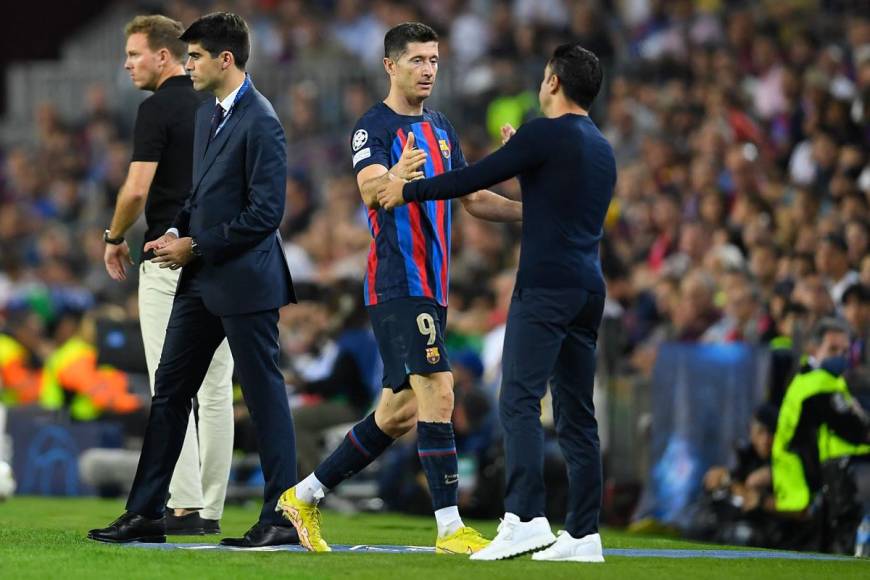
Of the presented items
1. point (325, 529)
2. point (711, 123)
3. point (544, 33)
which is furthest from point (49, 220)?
point (325, 529)

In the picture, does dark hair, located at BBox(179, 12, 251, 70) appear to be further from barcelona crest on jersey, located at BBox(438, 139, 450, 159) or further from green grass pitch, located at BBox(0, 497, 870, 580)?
green grass pitch, located at BBox(0, 497, 870, 580)

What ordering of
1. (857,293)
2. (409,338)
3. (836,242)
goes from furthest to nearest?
1. (836,242)
2. (857,293)
3. (409,338)

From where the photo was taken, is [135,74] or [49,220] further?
[49,220]

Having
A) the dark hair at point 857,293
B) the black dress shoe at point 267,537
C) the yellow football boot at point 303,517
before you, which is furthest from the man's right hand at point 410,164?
the dark hair at point 857,293

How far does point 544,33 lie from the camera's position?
19891 millimetres

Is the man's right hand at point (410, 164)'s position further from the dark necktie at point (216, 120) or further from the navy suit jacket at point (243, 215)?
the dark necktie at point (216, 120)

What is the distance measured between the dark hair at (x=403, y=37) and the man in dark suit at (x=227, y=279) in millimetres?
628

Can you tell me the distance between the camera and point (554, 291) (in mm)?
7520

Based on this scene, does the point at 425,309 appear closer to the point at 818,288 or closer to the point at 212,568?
the point at 212,568

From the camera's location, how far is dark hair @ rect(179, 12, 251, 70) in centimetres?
813

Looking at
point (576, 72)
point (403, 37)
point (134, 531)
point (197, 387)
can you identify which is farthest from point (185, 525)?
point (576, 72)

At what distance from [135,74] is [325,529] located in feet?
9.61

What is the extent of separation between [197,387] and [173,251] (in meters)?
0.73

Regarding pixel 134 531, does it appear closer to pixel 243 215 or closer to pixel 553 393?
pixel 243 215
